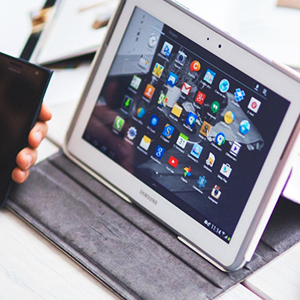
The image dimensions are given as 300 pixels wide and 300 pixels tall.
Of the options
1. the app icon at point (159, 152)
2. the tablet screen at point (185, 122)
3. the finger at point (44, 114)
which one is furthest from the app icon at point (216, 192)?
the finger at point (44, 114)

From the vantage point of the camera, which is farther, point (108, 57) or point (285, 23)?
Result: point (285, 23)

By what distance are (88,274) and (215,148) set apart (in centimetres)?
25

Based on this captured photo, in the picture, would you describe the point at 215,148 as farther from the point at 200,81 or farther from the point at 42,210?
the point at 42,210

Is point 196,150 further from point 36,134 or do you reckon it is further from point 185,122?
point 36,134


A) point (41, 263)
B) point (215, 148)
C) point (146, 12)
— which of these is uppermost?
point (146, 12)

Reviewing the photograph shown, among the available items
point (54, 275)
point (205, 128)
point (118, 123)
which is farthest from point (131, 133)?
point (54, 275)

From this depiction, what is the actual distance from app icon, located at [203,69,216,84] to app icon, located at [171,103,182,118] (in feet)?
0.20

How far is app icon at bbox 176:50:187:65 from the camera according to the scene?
0.78 meters

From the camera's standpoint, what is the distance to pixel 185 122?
0.79 m

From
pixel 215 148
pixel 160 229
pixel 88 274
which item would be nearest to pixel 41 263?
pixel 88 274

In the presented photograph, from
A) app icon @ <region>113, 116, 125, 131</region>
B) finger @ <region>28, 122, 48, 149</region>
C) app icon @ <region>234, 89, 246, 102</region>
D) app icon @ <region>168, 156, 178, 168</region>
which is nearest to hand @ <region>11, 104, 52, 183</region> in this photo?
finger @ <region>28, 122, 48, 149</region>

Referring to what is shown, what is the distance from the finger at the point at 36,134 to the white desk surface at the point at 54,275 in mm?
112

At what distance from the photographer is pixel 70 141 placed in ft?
3.03

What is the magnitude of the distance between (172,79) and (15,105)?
0.24 meters
